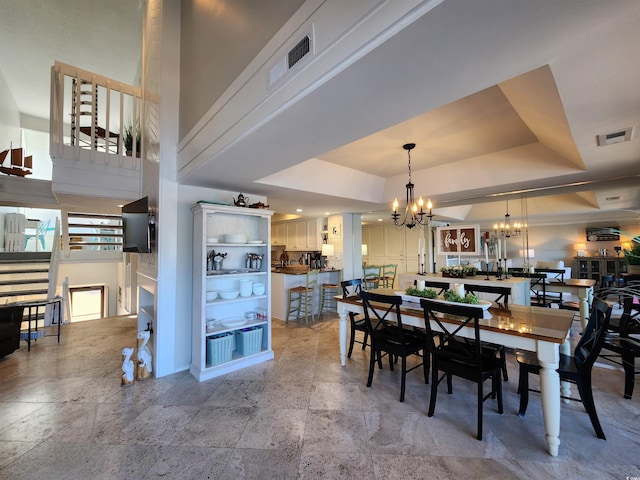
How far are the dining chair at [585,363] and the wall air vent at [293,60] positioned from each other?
2.66 metres

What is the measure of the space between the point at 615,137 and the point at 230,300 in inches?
157

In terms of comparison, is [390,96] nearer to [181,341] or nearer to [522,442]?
[522,442]

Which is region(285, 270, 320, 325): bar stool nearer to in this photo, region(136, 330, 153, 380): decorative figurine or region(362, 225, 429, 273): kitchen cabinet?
region(136, 330, 153, 380): decorative figurine

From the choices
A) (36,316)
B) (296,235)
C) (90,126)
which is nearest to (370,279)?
(296,235)

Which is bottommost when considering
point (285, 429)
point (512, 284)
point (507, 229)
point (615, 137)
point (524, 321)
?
point (285, 429)

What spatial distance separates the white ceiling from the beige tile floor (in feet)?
7.50

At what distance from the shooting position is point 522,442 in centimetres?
197

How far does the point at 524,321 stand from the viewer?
2320 millimetres

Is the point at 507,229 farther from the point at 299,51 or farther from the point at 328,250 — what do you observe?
the point at 299,51

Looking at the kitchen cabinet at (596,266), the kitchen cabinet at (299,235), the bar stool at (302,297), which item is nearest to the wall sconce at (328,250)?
the kitchen cabinet at (299,235)

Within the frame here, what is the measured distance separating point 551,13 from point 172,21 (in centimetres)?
401

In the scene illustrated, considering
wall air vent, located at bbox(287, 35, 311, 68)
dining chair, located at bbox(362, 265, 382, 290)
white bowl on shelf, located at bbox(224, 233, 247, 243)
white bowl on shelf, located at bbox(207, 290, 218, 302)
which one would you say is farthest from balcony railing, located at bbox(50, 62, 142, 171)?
dining chair, located at bbox(362, 265, 382, 290)

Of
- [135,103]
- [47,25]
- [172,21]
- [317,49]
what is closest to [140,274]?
[135,103]

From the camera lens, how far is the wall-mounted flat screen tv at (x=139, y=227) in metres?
3.15
